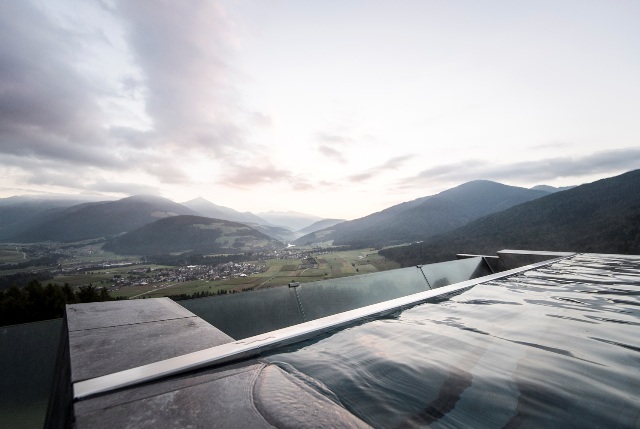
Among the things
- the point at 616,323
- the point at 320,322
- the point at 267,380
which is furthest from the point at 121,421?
the point at 616,323

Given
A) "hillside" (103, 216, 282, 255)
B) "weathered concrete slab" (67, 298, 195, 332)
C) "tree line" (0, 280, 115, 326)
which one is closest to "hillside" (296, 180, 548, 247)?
"hillside" (103, 216, 282, 255)

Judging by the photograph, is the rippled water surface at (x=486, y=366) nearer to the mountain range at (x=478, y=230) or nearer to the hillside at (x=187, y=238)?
the mountain range at (x=478, y=230)

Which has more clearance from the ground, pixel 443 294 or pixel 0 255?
pixel 0 255

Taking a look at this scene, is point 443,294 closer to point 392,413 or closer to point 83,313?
point 392,413

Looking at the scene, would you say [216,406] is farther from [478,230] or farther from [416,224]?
[416,224]

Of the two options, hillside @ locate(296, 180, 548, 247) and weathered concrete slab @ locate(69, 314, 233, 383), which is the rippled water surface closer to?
weathered concrete slab @ locate(69, 314, 233, 383)

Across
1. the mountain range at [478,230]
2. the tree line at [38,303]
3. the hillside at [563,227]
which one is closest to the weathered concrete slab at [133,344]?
the tree line at [38,303]
